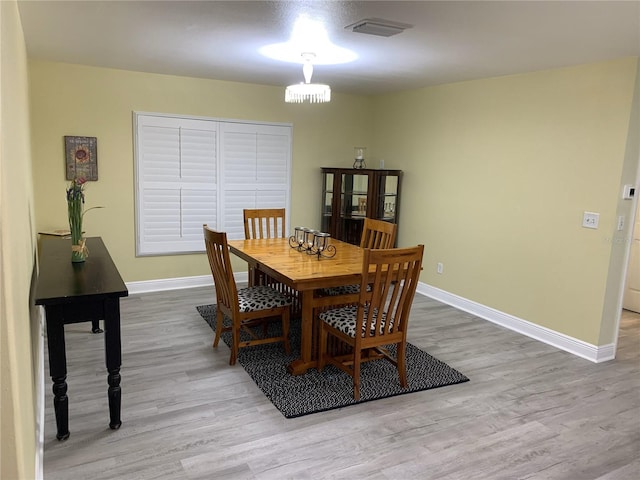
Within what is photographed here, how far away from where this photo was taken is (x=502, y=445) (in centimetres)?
243

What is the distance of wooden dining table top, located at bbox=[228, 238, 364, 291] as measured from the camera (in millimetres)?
2828

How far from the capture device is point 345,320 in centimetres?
295

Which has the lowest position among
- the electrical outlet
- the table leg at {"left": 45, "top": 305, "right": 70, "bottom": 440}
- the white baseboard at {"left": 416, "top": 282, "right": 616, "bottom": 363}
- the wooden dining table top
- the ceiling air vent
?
the white baseboard at {"left": 416, "top": 282, "right": 616, "bottom": 363}

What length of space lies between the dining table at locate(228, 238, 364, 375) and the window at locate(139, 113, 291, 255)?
62.8 inches

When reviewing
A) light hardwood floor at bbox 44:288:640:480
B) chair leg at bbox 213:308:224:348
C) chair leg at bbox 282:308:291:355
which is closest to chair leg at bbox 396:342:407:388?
light hardwood floor at bbox 44:288:640:480

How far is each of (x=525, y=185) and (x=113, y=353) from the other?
137 inches

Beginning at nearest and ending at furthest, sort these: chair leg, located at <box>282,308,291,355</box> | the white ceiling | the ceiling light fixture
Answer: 1. the white ceiling
2. the ceiling light fixture
3. chair leg, located at <box>282,308,291,355</box>

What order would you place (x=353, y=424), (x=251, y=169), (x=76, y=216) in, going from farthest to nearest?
(x=251, y=169) < (x=76, y=216) < (x=353, y=424)

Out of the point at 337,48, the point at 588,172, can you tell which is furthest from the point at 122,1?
the point at 588,172

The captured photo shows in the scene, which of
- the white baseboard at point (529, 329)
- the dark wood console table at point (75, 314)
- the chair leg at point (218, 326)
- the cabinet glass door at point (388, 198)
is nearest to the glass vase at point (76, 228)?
the dark wood console table at point (75, 314)

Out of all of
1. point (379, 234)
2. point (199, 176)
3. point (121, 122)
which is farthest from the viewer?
point (199, 176)

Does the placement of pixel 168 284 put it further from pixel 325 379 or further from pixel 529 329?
pixel 529 329

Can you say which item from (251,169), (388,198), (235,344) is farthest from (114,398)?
(388,198)

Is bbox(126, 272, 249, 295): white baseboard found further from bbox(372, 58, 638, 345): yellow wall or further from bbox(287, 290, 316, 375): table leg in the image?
bbox(372, 58, 638, 345): yellow wall
